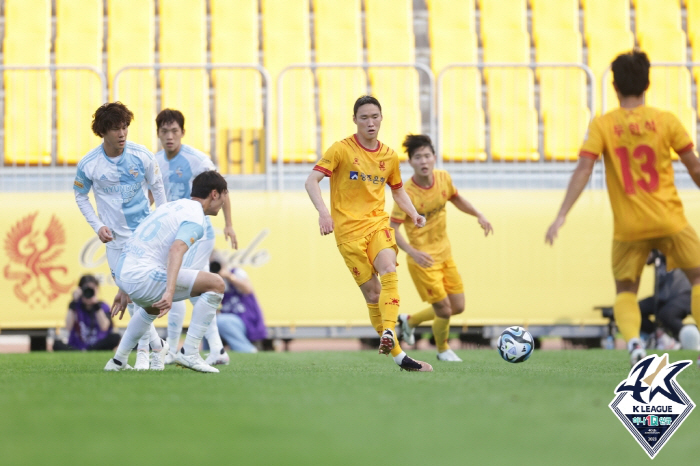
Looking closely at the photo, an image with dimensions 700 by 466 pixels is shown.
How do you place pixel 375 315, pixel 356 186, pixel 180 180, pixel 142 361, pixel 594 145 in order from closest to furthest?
pixel 594 145 < pixel 356 186 < pixel 375 315 < pixel 142 361 < pixel 180 180

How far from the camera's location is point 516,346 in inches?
308

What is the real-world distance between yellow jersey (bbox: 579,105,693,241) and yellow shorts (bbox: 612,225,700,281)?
0.07 meters

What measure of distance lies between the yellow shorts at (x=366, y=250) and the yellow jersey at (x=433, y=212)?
5.99 ft

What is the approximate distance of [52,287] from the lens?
11664 mm

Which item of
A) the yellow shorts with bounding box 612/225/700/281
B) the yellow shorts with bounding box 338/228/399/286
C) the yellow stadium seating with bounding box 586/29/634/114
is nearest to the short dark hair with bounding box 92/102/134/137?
the yellow shorts with bounding box 338/228/399/286

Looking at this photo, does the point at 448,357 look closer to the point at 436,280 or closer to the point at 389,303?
the point at 436,280

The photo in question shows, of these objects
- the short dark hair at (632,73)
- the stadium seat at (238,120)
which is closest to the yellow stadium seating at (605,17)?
the stadium seat at (238,120)

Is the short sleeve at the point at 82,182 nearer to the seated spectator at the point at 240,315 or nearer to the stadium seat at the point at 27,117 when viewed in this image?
the seated spectator at the point at 240,315

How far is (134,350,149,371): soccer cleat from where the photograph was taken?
7395 millimetres

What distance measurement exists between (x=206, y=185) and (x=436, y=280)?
9.48 ft

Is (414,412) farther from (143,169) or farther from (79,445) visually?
(143,169)

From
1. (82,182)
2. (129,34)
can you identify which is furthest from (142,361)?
(129,34)

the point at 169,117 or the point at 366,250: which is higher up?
the point at 169,117

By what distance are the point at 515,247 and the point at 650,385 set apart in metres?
7.28
